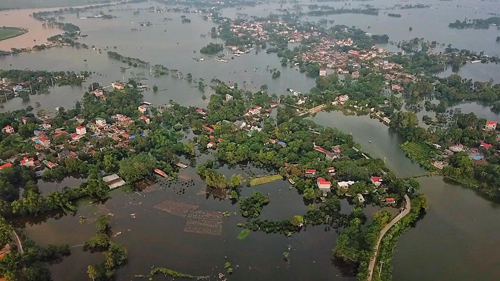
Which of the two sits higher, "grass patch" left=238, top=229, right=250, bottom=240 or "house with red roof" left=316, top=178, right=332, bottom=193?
"house with red roof" left=316, top=178, right=332, bottom=193

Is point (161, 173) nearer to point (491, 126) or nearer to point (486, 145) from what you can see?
point (486, 145)

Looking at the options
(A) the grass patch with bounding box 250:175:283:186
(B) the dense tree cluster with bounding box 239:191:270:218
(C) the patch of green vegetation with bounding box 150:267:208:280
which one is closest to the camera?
(C) the patch of green vegetation with bounding box 150:267:208:280

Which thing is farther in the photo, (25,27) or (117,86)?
(25,27)

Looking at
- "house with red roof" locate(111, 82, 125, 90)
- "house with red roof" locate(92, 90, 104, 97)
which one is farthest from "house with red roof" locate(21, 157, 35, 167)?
"house with red roof" locate(111, 82, 125, 90)

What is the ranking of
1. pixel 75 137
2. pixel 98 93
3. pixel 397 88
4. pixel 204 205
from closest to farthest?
pixel 204 205 < pixel 75 137 < pixel 98 93 < pixel 397 88

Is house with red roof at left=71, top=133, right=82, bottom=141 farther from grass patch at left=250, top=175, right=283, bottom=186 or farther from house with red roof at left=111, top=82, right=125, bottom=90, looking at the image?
grass patch at left=250, top=175, right=283, bottom=186

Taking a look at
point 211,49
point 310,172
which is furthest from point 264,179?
point 211,49
